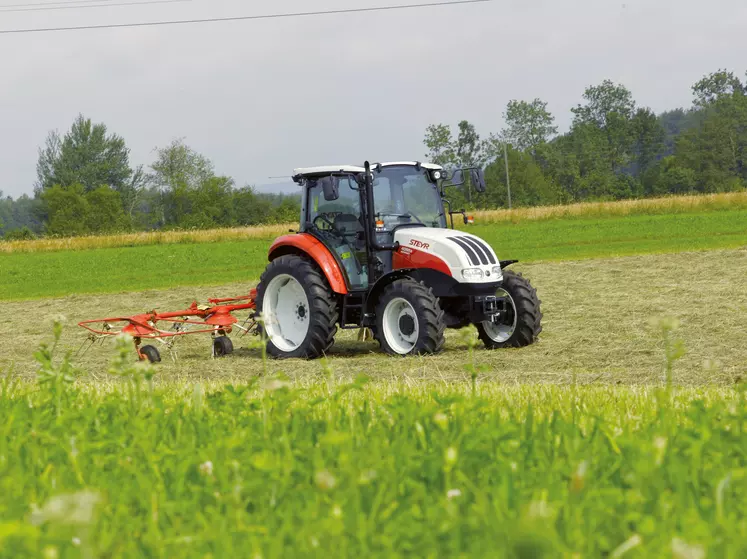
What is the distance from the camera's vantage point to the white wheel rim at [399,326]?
11.5 meters

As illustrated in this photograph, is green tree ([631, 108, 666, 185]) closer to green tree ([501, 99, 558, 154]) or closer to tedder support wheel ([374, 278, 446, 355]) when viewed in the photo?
green tree ([501, 99, 558, 154])

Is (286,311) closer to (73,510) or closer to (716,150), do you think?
(73,510)

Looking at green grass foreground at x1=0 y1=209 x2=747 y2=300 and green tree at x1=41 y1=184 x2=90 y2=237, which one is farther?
green tree at x1=41 y1=184 x2=90 y2=237

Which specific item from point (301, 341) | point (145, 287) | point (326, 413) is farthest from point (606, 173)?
point (326, 413)

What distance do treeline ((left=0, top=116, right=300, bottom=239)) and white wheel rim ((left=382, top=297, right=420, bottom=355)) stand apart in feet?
191

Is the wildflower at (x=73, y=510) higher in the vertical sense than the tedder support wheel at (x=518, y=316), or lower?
higher

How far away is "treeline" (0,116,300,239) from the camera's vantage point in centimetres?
8288

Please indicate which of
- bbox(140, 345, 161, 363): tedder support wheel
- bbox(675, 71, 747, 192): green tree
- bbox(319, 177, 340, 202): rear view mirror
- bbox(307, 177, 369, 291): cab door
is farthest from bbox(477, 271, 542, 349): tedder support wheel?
bbox(675, 71, 747, 192): green tree

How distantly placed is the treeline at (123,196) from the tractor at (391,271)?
5763 cm

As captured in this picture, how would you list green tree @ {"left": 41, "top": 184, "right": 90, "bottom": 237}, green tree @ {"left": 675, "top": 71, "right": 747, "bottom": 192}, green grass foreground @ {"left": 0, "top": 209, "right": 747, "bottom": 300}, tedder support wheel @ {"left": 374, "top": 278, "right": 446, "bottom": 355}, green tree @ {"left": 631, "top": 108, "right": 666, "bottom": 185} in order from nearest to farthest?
1. tedder support wheel @ {"left": 374, "top": 278, "right": 446, "bottom": 355}
2. green grass foreground @ {"left": 0, "top": 209, "right": 747, "bottom": 300}
3. green tree @ {"left": 41, "top": 184, "right": 90, "bottom": 237}
4. green tree @ {"left": 675, "top": 71, "right": 747, "bottom": 192}
5. green tree @ {"left": 631, "top": 108, "right": 666, "bottom": 185}

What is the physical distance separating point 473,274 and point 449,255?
34cm

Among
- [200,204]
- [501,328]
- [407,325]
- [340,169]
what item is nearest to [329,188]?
[340,169]

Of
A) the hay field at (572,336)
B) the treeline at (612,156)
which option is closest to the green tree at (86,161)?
the treeline at (612,156)

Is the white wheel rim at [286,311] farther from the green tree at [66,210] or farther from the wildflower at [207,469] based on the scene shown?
the green tree at [66,210]
